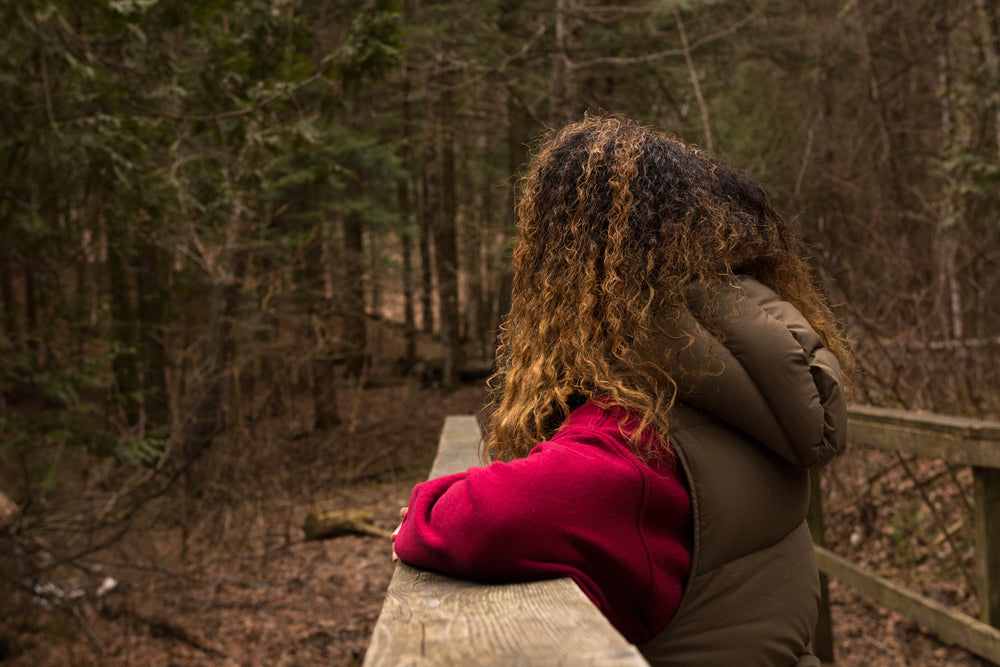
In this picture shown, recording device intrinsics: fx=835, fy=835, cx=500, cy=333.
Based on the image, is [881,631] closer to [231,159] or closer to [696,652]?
[696,652]

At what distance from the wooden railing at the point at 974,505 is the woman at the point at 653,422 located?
2.05 metres

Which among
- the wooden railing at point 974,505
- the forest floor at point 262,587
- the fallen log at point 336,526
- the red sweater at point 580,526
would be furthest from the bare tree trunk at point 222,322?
the red sweater at point 580,526

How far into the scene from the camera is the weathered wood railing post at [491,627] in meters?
1.06

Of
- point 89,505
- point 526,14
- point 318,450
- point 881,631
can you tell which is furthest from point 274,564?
point 526,14

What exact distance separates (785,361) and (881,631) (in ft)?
14.5

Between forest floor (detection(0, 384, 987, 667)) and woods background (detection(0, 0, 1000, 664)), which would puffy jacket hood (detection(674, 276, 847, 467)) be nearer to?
woods background (detection(0, 0, 1000, 664))

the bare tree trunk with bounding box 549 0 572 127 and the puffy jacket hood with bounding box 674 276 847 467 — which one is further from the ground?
the bare tree trunk with bounding box 549 0 572 127

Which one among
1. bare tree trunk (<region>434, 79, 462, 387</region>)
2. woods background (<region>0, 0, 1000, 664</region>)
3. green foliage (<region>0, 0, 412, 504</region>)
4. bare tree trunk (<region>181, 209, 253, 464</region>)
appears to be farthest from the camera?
bare tree trunk (<region>434, 79, 462, 387</region>)

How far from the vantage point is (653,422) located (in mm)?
1550

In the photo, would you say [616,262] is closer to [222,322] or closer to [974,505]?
[974,505]

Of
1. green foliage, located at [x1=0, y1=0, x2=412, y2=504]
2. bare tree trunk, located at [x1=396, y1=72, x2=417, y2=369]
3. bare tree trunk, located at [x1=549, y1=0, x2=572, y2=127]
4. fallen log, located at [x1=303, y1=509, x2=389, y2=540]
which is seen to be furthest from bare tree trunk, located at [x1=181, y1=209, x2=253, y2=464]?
bare tree trunk, located at [x1=396, y1=72, x2=417, y2=369]

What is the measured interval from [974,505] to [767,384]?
8.73ft

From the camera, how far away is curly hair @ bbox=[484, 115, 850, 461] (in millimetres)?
1656

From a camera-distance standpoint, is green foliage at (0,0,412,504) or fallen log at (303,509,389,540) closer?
green foliage at (0,0,412,504)
